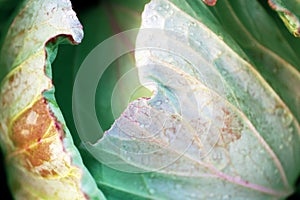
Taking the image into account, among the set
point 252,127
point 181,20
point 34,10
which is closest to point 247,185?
point 252,127

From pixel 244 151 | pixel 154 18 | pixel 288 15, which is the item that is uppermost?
pixel 288 15

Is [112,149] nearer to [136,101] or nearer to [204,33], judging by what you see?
[136,101]

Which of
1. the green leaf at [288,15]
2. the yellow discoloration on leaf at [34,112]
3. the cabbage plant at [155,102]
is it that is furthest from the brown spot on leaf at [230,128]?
the yellow discoloration on leaf at [34,112]

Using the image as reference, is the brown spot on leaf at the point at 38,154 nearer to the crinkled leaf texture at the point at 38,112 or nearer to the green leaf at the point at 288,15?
the crinkled leaf texture at the point at 38,112

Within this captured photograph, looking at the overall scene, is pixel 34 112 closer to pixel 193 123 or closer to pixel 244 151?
pixel 193 123

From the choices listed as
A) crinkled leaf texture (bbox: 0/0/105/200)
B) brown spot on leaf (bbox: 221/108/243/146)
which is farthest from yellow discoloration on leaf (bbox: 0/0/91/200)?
brown spot on leaf (bbox: 221/108/243/146)

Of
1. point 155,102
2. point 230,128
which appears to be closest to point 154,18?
point 155,102

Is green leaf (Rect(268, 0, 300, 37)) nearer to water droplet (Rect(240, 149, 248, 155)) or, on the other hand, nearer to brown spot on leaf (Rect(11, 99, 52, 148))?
water droplet (Rect(240, 149, 248, 155))
